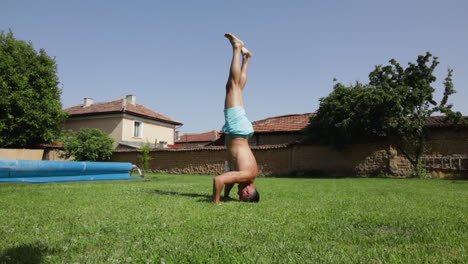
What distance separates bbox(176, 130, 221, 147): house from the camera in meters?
48.6

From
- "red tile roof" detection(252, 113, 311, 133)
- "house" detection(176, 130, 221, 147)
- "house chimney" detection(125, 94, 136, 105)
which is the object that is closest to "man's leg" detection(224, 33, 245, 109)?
"red tile roof" detection(252, 113, 311, 133)

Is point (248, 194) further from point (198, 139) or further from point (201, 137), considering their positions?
point (201, 137)

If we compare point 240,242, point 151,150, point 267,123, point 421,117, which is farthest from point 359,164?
point 240,242

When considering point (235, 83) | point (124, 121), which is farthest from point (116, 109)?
point (235, 83)

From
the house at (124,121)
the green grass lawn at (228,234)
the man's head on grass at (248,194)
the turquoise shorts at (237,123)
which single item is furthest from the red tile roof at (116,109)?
the green grass lawn at (228,234)

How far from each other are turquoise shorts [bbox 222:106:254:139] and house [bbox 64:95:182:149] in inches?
945

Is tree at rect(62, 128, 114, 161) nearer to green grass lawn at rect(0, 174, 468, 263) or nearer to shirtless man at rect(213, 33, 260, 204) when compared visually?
green grass lawn at rect(0, 174, 468, 263)

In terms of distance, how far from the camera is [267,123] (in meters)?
28.9

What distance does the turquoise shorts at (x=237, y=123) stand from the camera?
617cm

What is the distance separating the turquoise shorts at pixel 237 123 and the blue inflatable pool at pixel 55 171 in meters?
8.71

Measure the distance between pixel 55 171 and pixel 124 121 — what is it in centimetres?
1808

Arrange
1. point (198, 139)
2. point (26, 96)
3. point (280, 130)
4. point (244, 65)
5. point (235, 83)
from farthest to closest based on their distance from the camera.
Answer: point (198, 139) < point (280, 130) < point (26, 96) < point (244, 65) < point (235, 83)

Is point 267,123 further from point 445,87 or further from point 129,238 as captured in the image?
point 129,238

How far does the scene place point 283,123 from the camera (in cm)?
2759
